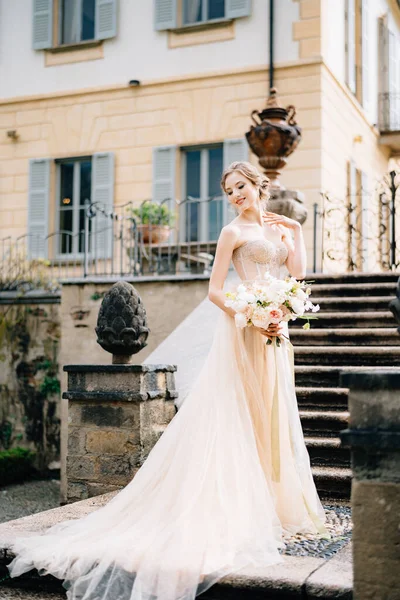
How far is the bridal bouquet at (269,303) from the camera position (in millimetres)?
4211

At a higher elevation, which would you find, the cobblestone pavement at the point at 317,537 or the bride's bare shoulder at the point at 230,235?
the bride's bare shoulder at the point at 230,235

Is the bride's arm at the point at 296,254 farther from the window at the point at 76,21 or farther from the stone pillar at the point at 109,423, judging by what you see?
the window at the point at 76,21

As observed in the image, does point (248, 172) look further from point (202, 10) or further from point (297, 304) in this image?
point (202, 10)

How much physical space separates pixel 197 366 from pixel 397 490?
10.7ft

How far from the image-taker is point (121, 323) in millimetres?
5527

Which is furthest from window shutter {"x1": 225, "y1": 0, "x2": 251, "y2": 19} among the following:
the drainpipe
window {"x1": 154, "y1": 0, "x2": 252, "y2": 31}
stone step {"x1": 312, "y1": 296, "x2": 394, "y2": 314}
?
stone step {"x1": 312, "y1": 296, "x2": 394, "y2": 314}

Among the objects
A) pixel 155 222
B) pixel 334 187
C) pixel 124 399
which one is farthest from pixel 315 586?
pixel 334 187

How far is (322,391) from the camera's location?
6.15 metres

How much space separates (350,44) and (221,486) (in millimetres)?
12016

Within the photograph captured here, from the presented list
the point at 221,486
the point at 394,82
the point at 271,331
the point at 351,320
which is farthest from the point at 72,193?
the point at 221,486

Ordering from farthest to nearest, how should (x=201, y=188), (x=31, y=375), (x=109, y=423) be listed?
(x=201, y=188) < (x=31, y=375) < (x=109, y=423)

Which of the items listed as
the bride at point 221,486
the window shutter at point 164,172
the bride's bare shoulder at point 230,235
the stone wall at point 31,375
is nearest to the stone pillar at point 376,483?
the bride at point 221,486

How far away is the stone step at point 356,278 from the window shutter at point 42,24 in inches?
345

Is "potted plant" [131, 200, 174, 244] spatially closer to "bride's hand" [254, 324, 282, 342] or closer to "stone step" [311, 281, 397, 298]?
"stone step" [311, 281, 397, 298]
